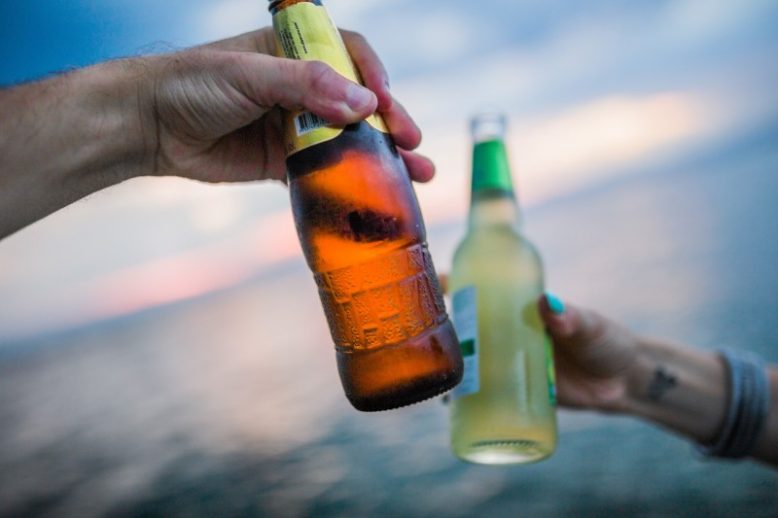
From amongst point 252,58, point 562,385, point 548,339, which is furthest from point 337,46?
point 562,385

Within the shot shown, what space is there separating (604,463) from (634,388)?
13.7ft

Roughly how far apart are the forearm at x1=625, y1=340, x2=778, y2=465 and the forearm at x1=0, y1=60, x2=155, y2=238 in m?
1.82

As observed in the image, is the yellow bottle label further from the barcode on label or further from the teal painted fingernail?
the teal painted fingernail

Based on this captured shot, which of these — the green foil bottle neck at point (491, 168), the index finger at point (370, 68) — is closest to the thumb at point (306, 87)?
the index finger at point (370, 68)

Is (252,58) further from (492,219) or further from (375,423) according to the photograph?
(375,423)

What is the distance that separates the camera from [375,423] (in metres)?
8.59

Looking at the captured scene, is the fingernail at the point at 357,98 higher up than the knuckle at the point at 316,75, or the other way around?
the knuckle at the point at 316,75

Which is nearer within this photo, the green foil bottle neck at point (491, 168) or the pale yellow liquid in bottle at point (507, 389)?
the pale yellow liquid in bottle at point (507, 389)

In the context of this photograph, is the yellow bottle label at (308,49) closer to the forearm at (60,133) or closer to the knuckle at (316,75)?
the knuckle at (316,75)

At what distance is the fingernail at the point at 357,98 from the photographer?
4.03 ft

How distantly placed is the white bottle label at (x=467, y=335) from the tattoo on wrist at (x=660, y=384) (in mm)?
968

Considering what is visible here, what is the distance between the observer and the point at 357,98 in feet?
4.07

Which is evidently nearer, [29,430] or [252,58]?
[252,58]

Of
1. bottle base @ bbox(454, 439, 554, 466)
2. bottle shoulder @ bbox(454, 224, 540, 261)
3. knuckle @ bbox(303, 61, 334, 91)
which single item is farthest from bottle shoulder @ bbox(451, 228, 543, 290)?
knuckle @ bbox(303, 61, 334, 91)
